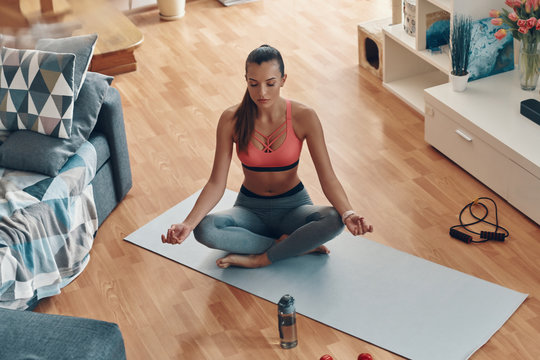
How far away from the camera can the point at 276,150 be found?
290 centimetres

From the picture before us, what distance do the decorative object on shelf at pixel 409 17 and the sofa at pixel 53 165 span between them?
167cm

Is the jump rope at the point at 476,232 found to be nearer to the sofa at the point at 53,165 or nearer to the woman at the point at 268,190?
the woman at the point at 268,190

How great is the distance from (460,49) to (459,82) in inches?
6.1

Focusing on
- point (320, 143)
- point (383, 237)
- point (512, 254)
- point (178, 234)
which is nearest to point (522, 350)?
point (512, 254)

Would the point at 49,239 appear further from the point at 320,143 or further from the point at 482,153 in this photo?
the point at 482,153

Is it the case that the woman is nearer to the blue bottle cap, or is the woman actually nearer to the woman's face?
the woman's face

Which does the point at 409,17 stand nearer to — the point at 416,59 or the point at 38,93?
the point at 416,59

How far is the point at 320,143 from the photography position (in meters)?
2.90

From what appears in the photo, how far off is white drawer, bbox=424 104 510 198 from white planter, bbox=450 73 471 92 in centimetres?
15

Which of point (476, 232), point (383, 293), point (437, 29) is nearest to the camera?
point (383, 293)

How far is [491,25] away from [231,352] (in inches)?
81.0

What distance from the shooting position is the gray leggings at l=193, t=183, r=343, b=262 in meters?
2.90

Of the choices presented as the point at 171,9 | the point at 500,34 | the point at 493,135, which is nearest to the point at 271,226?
the point at 493,135

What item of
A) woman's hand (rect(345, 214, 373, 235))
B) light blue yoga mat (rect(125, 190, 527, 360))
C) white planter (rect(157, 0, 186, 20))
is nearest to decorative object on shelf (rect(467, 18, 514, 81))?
light blue yoga mat (rect(125, 190, 527, 360))
